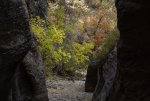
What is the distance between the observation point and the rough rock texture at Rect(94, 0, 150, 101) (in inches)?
377

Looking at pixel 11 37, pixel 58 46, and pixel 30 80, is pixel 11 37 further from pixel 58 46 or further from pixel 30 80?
pixel 58 46

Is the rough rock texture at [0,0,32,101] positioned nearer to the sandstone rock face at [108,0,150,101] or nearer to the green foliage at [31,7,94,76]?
the sandstone rock face at [108,0,150,101]

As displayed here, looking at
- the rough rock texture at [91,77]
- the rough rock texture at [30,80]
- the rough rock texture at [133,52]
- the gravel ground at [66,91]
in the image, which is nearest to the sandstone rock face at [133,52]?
the rough rock texture at [133,52]

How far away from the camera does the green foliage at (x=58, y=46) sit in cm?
2631

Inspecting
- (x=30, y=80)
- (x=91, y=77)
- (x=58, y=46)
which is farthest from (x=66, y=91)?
(x=30, y=80)

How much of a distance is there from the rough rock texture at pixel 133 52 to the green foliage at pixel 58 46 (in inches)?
612

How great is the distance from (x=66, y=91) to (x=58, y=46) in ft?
17.9

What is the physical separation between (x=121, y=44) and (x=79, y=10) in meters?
27.7

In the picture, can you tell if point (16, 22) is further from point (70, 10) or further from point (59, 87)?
point (70, 10)

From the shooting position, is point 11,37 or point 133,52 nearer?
point 133,52

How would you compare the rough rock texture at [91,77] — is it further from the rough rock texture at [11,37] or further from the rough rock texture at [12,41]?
the rough rock texture at [11,37]

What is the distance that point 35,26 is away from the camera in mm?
25625

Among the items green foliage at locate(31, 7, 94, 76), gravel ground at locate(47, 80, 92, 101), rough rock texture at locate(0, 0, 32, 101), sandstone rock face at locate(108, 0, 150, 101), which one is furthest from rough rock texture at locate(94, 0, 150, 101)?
green foliage at locate(31, 7, 94, 76)

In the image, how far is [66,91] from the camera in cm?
2531
